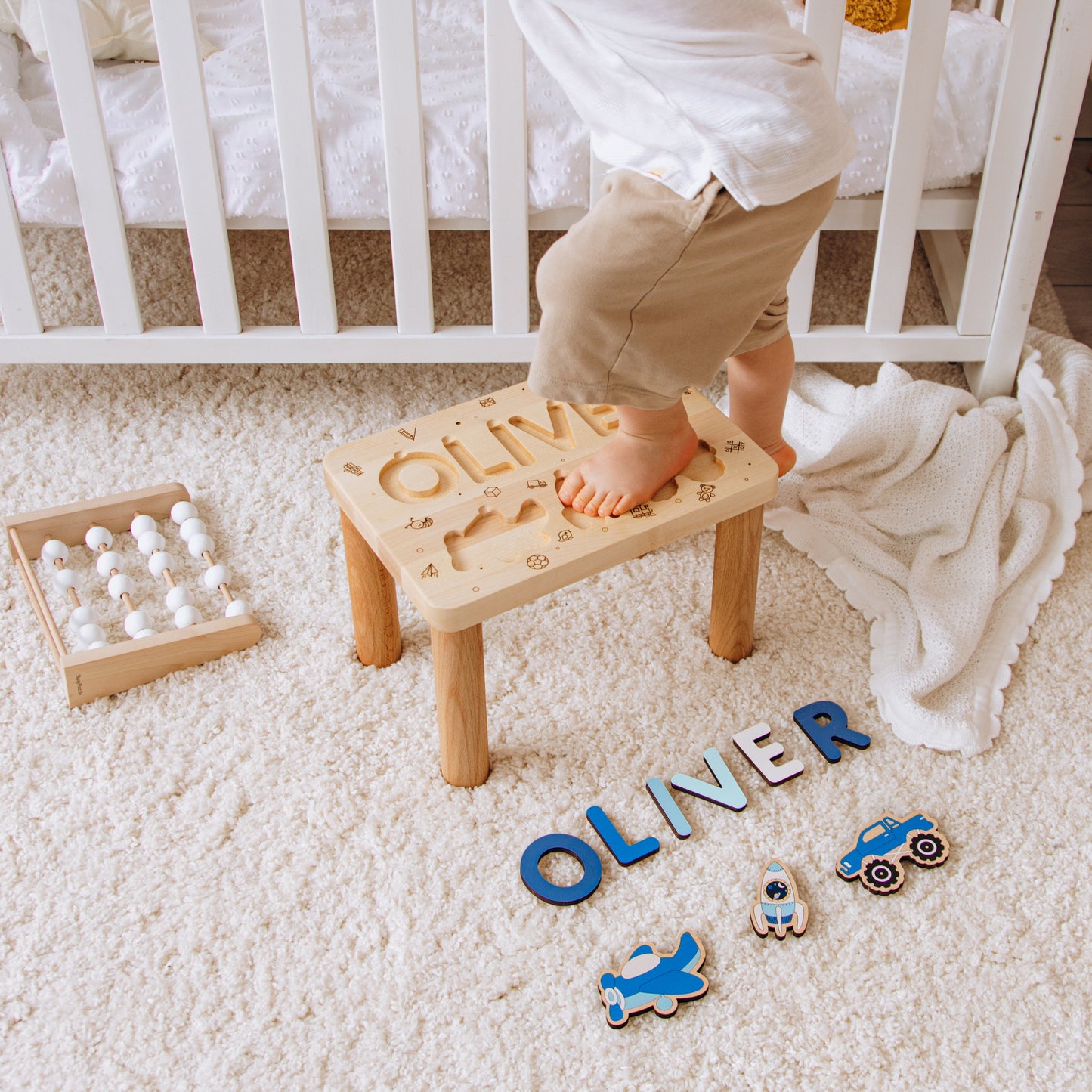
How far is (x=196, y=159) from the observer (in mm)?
1238

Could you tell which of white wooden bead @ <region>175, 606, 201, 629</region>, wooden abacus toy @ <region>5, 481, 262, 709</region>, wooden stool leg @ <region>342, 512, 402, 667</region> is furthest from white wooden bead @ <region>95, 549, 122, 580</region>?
wooden stool leg @ <region>342, 512, 402, 667</region>

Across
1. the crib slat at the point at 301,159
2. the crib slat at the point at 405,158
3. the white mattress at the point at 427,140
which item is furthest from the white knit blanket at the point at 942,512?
the crib slat at the point at 301,159

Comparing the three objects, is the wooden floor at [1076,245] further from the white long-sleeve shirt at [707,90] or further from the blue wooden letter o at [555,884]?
the blue wooden letter o at [555,884]

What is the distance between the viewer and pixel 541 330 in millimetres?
953

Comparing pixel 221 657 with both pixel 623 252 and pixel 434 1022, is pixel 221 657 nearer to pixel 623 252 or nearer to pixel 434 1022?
pixel 434 1022

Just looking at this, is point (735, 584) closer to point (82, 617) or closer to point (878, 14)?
point (82, 617)

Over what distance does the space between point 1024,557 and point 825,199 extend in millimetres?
492

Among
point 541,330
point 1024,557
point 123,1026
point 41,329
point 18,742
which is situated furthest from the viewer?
point 41,329

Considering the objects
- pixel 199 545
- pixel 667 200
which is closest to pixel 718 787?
pixel 667 200

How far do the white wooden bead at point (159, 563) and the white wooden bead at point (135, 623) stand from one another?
0.22ft

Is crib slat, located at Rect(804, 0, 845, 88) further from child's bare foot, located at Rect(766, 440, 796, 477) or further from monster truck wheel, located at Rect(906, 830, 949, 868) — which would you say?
monster truck wheel, located at Rect(906, 830, 949, 868)

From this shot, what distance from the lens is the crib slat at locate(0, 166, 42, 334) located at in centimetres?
129

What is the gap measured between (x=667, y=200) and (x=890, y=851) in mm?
574

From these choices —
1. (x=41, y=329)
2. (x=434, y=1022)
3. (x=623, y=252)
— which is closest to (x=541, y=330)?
(x=623, y=252)
